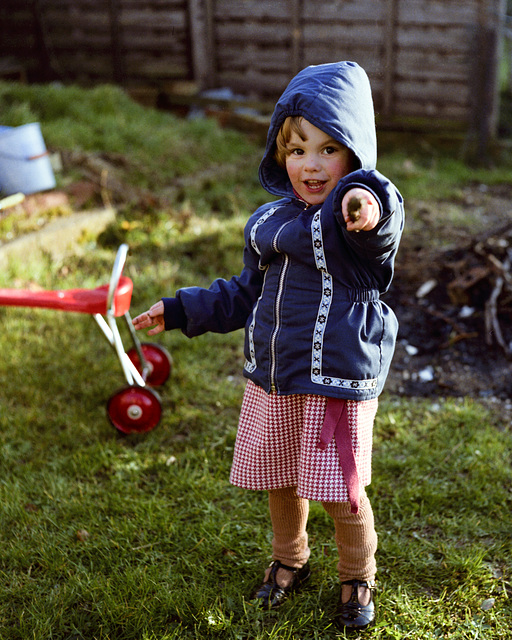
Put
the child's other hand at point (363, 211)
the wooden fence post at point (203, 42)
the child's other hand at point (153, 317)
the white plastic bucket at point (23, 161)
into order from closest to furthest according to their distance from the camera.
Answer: the child's other hand at point (363, 211) < the child's other hand at point (153, 317) < the white plastic bucket at point (23, 161) < the wooden fence post at point (203, 42)

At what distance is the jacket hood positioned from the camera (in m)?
1.74

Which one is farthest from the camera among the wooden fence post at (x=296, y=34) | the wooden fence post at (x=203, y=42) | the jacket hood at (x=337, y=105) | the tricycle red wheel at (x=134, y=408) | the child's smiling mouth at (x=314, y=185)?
the wooden fence post at (x=203, y=42)

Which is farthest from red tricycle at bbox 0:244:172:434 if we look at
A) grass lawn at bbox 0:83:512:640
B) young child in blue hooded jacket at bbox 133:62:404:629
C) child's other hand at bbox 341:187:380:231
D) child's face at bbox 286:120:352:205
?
child's other hand at bbox 341:187:380:231

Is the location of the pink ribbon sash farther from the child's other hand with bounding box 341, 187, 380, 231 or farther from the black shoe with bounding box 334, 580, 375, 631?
the child's other hand with bounding box 341, 187, 380, 231

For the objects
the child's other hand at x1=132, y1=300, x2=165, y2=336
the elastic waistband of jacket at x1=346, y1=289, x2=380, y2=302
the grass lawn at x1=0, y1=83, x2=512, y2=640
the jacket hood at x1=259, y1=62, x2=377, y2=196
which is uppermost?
the jacket hood at x1=259, y1=62, x2=377, y2=196

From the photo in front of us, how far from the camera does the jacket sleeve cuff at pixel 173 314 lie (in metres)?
2.17

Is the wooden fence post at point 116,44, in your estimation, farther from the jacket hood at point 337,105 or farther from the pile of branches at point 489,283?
the jacket hood at point 337,105

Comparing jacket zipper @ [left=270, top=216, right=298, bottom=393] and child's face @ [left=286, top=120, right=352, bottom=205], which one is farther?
jacket zipper @ [left=270, top=216, right=298, bottom=393]

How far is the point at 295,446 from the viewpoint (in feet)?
6.70

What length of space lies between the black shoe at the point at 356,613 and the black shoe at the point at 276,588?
0.68 feet

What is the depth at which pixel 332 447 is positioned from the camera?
1912 mm

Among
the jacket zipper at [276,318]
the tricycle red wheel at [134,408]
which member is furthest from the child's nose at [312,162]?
the tricycle red wheel at [134,408]

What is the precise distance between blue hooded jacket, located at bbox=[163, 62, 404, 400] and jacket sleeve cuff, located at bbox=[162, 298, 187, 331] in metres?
0.25

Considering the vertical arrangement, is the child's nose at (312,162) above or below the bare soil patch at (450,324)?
above
